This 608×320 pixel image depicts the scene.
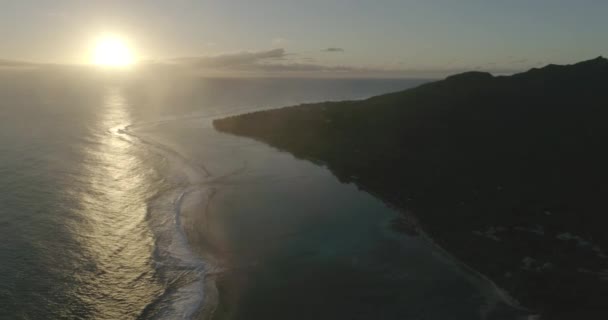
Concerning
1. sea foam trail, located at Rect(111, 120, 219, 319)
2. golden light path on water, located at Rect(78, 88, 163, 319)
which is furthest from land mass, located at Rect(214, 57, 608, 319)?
golden light path on water, located at Rect(78, 88, 163, 319)

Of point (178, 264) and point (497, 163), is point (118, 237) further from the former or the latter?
point (497, 163)

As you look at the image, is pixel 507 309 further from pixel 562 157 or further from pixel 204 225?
pixel 562 157

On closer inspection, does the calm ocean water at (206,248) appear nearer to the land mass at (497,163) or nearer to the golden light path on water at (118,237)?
the golden light path on water at (118,237)

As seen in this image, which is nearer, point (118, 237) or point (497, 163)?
point (118, 237)

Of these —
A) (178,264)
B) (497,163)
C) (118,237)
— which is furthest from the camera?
(497,163)

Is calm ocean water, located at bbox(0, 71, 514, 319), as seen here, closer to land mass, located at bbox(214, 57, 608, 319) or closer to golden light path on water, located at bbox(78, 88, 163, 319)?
golden light path on water, located at bbox(78, 88, 163, 319)

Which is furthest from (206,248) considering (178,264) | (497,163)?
(497,163)

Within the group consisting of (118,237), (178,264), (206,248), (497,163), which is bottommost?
(178,264)
